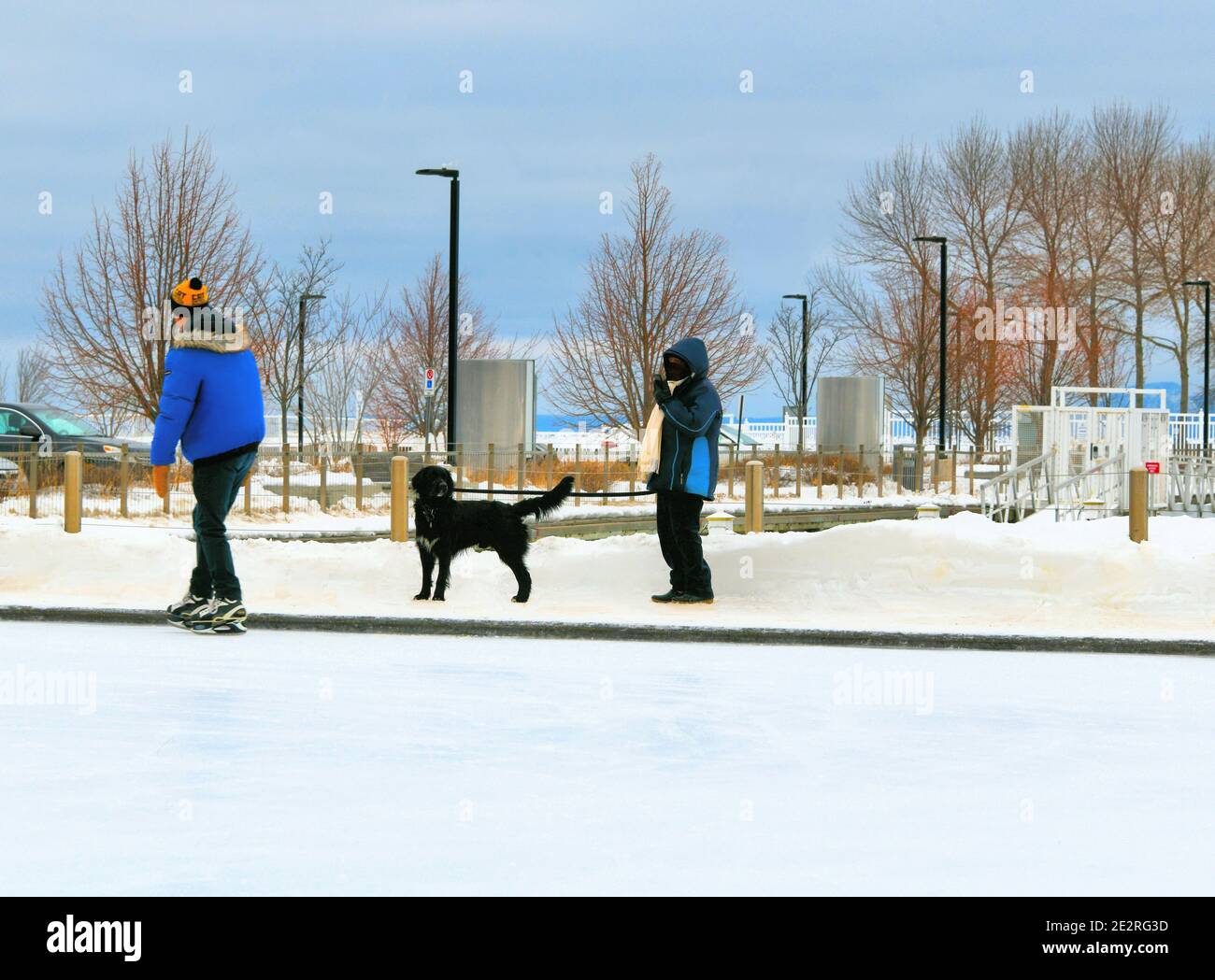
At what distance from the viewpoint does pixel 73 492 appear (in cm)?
1983

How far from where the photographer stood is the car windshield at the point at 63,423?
29672 millimetres

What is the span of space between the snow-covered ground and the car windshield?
15.4 meters

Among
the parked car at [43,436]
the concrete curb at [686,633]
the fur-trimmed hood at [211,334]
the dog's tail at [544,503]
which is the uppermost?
the fur-trimmed hood at [211,334]

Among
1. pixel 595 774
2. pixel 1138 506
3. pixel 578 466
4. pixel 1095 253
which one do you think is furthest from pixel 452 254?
pixel 1095 253

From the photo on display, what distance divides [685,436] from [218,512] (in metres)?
3.51

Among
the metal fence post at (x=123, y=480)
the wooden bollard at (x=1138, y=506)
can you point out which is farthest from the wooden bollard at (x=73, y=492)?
the wooden bollard at (x=1138, y=506)

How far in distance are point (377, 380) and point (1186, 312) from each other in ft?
98.8

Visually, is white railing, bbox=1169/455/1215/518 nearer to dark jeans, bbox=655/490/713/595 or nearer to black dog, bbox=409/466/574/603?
dark jeans, bbox=655/490/713/595

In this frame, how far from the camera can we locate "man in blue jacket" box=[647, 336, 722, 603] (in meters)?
12.2

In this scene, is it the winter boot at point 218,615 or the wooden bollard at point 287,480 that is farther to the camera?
the wooden bollard at point 287,480

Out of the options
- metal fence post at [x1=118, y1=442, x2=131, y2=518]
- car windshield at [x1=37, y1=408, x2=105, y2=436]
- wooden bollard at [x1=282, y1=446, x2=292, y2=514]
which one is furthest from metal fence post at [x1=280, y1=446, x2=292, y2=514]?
car windshield at [x1=37, y1=408, x2=105, y2=436]

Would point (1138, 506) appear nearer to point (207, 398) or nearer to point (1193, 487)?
point (207, 398)

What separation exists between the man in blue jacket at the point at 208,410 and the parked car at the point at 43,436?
1789cm

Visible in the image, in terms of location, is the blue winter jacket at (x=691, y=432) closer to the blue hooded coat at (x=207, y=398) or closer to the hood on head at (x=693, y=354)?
the hood on head at (x=693, y=354)
